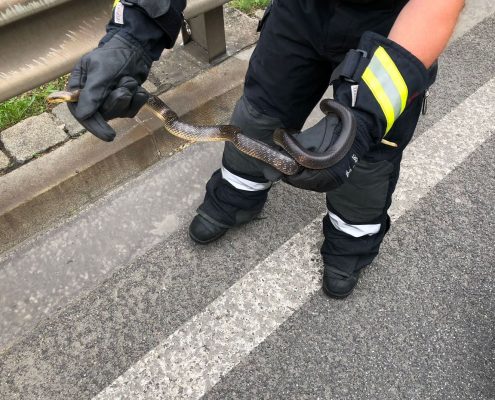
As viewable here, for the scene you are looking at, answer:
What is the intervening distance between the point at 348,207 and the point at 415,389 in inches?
35.6

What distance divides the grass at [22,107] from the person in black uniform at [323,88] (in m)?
1.31

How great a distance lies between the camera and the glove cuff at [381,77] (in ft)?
5.18

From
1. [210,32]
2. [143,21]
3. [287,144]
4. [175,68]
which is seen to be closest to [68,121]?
[175,68]

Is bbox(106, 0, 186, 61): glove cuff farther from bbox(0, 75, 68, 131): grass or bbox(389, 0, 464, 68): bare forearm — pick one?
bbox(0, 75, 68, 131): grass

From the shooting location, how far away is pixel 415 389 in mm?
2119

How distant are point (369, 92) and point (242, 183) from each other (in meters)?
1.17

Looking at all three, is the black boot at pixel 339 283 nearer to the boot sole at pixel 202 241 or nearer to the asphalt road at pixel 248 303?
the asphalt road at pixel 248 303

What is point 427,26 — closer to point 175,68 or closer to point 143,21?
point 143,21

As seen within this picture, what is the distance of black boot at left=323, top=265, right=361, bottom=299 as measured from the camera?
2.40 m

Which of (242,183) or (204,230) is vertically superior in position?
(242,183)

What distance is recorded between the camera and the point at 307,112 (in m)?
2.46

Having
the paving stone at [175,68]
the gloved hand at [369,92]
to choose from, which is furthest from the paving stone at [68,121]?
the gloved hand at [369,92]

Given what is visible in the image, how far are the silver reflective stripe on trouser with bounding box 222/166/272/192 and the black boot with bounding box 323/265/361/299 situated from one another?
2.01 ft

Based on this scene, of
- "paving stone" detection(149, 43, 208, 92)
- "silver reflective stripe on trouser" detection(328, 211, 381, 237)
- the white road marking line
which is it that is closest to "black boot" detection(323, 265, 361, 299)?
the white road marking line
